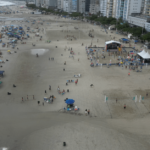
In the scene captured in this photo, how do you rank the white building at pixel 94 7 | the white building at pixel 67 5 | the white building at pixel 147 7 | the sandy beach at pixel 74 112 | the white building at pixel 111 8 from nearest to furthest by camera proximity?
the sandy beach at pixel 74 112 < the white building at pixel 147 7 < the white building at pixel 111 8 < the white building at pixel 94 7 < the white building at pixel 67 5

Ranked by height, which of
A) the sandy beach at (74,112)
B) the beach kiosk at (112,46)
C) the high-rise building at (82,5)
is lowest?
the sandy beach at (74,112)

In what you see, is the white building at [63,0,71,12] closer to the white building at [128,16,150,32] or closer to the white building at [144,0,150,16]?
the white building at [144,0,150,16]

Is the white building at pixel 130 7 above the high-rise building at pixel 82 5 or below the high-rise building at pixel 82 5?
below

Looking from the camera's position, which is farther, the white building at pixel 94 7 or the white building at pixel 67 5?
the white building at pixel 67 5

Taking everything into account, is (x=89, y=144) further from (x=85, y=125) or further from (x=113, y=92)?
(x=113, y=92)

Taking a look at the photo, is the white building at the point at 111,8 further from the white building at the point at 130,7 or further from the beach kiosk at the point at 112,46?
the beach kiosk at the point at 112,46

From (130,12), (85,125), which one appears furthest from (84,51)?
(130,12)

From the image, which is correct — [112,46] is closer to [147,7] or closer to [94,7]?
[147,7]

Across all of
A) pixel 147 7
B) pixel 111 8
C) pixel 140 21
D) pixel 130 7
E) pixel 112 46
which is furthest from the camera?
pixel 111 8

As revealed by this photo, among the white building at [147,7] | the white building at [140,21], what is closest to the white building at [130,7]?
the white building at [147,7]

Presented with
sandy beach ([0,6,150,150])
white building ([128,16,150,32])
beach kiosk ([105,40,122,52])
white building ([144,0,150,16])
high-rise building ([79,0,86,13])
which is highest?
high-rise building ([79,0,86,13])

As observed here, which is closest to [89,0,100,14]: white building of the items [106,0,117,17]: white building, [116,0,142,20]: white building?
[106,0,117,17]: white building

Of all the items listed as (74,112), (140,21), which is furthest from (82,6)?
(74,112)
